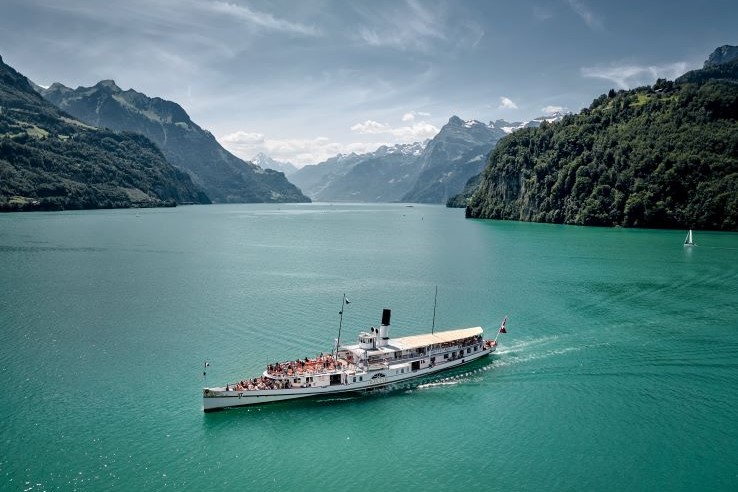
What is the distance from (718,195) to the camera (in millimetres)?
197000

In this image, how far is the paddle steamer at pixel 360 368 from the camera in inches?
1895

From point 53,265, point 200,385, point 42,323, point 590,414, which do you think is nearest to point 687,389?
point 590,414

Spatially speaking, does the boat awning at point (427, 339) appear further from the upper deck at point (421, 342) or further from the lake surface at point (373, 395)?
the lake surface at point (373, 395)

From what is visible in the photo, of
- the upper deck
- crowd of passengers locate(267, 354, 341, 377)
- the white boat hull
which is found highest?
the upper deck

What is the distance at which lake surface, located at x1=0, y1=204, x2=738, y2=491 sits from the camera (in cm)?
3812

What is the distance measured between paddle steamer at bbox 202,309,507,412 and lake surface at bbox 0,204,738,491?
1.32 m

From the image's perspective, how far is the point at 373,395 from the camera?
52250 millimetres

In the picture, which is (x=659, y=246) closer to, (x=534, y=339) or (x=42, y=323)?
(x=534, y=339)

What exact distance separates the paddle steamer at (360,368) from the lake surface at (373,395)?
132 cm

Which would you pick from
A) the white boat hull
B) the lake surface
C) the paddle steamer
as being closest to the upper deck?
the paddle steamer

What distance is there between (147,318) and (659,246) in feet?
471

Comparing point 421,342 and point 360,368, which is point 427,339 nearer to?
point 421,342

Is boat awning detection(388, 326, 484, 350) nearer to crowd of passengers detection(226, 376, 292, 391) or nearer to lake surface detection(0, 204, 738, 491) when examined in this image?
lake surface detection(0, 204, 738, 491)

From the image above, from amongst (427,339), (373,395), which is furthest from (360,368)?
(427,339)
